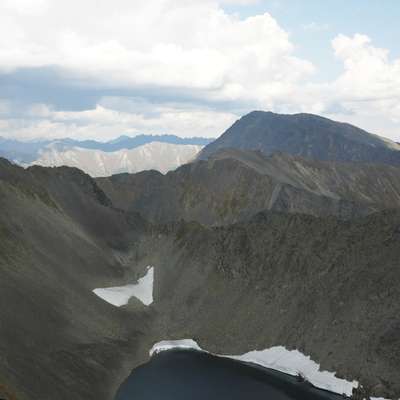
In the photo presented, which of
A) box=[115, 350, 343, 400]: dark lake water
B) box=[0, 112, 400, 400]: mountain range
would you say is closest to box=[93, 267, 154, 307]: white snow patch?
box=[0, 112, 400, 400]: mountain range

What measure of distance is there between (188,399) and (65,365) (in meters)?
12.9

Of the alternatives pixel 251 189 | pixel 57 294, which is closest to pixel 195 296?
pixel 57 294

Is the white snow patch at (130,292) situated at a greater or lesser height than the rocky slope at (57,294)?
lesser

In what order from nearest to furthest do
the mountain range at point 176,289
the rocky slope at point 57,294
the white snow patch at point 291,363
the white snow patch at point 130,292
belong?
the rocky slope at point 57,294, the mountain range at point 176,289, the white snow patch at point 291,363, the white snow patch at point 130,292

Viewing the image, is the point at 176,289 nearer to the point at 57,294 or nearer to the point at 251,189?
the point at 57,294

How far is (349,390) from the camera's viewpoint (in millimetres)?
51625

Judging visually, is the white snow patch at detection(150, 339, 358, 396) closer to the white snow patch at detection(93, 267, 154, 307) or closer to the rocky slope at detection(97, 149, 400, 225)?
the white snow patch at detection(93, 267, 154, 307)

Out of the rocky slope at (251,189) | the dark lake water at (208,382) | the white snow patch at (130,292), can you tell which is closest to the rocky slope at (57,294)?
the white snow patch at (130,292)

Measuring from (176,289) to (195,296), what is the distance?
15.9 feet

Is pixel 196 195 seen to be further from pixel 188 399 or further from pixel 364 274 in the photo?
pixel 188 399

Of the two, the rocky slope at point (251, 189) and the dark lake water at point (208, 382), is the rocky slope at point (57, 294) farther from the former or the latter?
the rocky slope at point (251, 189)

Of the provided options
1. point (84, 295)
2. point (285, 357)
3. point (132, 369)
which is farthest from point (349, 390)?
point (84, 295)

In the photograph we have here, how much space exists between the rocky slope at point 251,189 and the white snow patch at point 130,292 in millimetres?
40343

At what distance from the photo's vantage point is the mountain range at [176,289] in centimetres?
5203
